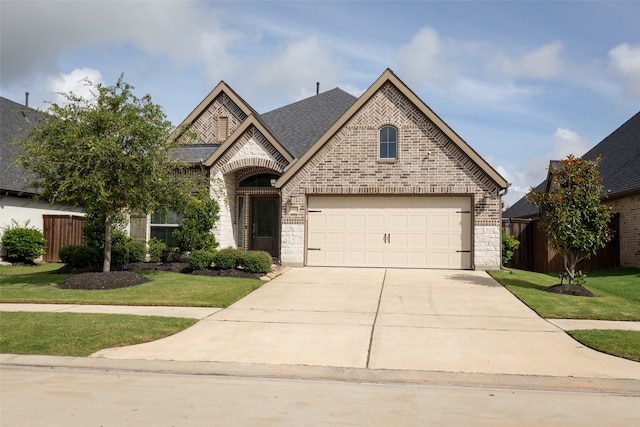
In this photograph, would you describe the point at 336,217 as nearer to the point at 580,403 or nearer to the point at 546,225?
the point at 546,225

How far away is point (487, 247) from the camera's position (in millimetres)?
16531

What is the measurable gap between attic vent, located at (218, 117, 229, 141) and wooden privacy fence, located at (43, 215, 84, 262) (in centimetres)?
691

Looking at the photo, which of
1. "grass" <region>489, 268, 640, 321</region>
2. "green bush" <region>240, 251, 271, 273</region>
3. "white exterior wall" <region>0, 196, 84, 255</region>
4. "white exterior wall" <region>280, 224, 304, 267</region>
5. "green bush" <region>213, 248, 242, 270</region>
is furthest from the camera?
"white exterior wall" <region>0, 196, 84, 255</region>

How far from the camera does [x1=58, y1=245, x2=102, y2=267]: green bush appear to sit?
16.4m

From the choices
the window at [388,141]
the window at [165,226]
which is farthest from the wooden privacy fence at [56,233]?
the window at [388,141]

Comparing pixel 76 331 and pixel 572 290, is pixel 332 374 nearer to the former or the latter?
pixel 76 331

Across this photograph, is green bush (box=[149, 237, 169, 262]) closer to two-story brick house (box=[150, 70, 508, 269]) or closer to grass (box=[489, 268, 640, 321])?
two-story brick house (box=[150, 70, 508, 269])

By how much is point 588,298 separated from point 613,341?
4.51 m

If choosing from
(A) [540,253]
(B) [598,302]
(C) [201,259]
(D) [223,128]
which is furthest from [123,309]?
(A) [540,253]

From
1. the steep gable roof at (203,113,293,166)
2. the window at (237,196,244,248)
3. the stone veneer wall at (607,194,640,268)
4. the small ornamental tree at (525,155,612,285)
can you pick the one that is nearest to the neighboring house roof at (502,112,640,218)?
the stone veneer wall at (607,194,640,268)

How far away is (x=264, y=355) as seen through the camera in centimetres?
727

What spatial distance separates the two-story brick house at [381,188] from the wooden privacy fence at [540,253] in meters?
3.59

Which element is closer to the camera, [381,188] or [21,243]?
[381,188]

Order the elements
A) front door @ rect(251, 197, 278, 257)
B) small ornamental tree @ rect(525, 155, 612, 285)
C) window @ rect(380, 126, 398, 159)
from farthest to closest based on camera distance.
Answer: front door @ rect(251, 197, 278, 257)
window @ rect(380, 126, 398, 159)
small ornamental tree @ rect(525, 155, 612, 285)
